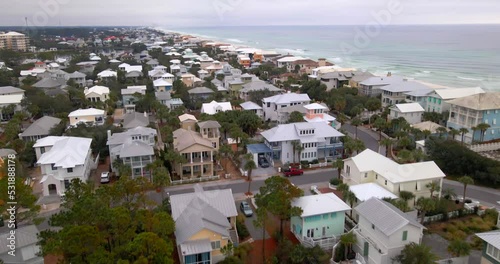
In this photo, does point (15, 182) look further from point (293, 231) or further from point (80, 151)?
point (293, 231)

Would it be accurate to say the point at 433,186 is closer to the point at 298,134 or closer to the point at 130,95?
the point at 298,134

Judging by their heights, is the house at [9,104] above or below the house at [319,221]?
above

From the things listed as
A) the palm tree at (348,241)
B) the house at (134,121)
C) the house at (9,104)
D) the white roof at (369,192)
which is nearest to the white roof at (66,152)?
the house at (134,121)

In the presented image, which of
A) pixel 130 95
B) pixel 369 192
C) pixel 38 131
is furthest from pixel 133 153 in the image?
pixel 130 95

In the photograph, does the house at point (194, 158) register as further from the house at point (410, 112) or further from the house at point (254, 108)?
the house at point (410, 112)

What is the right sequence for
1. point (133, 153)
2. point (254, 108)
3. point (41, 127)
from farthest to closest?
point (254, 108) → point (41, 127) → point (133, 153)

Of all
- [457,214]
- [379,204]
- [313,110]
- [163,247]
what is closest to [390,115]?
[313,110]
